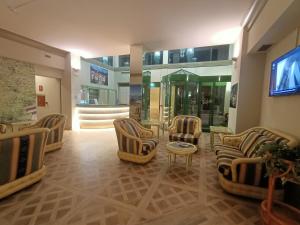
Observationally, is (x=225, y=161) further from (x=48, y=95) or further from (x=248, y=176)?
Answer: (x=48, y=95)

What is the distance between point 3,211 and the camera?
1.96m

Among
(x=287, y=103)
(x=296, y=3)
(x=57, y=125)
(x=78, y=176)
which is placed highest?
(x=296, y=3)

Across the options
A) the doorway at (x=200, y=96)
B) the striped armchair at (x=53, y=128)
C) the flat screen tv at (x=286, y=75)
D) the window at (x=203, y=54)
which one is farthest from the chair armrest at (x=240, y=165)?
the window at (x=203, y=54)

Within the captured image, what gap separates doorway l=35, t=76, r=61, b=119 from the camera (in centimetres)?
682

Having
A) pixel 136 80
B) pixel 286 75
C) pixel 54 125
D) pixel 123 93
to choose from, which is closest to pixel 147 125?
pixel 136 80

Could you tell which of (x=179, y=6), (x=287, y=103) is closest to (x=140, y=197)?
(x=287, y=103)

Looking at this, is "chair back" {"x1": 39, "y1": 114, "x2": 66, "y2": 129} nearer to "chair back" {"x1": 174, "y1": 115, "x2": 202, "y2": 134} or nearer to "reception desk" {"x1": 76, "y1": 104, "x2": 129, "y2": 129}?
"reception desk" {"x1": 76, "y1": 104, "x2": 129, "y2": 129}

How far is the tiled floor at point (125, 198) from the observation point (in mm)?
1896

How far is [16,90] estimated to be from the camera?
197 inches

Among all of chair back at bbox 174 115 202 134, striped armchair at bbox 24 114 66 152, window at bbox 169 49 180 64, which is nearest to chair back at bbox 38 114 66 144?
striped armchair at bbox 24 114 66 152

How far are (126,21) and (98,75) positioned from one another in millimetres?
5813

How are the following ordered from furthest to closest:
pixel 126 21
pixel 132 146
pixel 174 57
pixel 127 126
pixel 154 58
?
pixel 154 58 → pixel 174 57 → pixel 126 21 → pixel 127 126 → pixel 132 146

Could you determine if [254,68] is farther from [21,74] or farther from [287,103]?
[21,74]

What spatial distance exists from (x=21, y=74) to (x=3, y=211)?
4.55m
